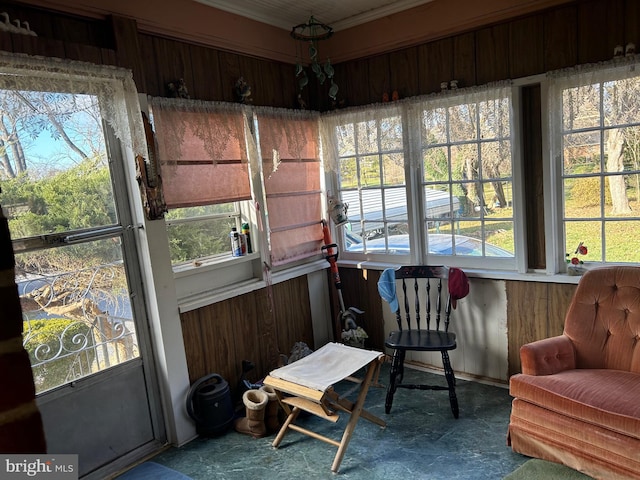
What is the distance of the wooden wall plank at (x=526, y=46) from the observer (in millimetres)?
2965

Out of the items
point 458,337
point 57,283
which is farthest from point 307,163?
point 57,283

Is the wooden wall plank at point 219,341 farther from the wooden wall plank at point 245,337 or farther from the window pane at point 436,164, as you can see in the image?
the window pane at point 436,164

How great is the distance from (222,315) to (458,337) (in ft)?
5.80

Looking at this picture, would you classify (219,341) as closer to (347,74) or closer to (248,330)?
(248,330)

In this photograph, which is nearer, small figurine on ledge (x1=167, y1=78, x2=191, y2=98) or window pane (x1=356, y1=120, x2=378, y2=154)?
small figurine on ledge (x1=167, y1=78, x2=191, y2=98)

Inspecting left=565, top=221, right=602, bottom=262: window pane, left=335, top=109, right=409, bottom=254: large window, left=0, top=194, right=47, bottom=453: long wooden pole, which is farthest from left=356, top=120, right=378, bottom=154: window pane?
left=0, top=194, right=47, bottom=453: long wooden pole

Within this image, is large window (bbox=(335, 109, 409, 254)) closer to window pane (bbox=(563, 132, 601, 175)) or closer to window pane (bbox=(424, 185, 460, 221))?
window pane (bbox=(424, 185, 460, 221))

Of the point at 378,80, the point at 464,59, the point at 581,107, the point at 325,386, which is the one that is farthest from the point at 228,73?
the point at 581,107

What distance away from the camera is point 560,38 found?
289 centimetres

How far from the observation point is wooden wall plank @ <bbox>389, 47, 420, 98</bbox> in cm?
350

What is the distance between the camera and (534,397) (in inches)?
95.6

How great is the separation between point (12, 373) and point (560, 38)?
3.32 meters

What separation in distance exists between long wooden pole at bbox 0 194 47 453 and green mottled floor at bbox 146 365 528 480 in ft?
7.80

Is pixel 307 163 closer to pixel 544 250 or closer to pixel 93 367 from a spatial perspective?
pixel 544 250
